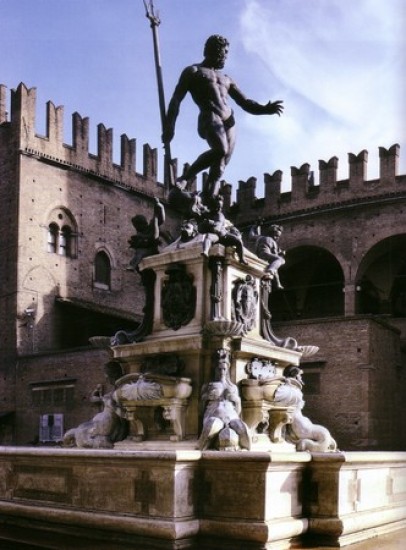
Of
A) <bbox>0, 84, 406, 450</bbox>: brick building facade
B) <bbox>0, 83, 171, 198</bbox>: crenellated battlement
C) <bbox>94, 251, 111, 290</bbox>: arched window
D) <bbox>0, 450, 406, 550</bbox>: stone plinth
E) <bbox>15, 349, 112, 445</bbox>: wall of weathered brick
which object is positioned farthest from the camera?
<bbox>94, 251, 111, 290</bbox>: arched window

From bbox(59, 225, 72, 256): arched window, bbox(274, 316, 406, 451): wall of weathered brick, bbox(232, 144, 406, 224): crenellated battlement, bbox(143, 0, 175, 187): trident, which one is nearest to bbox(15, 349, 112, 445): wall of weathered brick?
bbox(59, 225, 72, 256): arched window

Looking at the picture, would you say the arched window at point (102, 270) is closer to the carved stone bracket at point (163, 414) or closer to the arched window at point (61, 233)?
the arched window at point (61, 233)

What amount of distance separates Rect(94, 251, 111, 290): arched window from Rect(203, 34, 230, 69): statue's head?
21.5 metres

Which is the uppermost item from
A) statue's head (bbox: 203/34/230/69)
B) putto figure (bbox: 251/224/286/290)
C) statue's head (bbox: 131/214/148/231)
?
statue's head (bbox: 203/34/230/69)

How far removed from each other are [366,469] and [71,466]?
234 cm

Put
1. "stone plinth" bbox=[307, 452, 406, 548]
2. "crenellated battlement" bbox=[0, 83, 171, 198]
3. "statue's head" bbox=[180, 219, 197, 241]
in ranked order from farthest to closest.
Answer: "crenellated battlement" bbox=[0, 83, 171, 198] → "statue's head" bbox=[180, 219, 197, 241] → "stone plinth" bbox=[307, 452, 406, 548]

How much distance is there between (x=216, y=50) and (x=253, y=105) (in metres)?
0.72

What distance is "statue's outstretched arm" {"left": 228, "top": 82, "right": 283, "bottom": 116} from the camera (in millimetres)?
9062

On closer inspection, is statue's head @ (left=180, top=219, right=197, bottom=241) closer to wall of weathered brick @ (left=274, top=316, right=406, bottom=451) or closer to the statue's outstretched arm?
the statue's outstretched arm

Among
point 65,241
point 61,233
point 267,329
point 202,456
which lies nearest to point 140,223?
point 267,329

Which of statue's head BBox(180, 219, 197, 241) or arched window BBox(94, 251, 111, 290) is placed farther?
arched window BBox(94, 251, 111, 290)

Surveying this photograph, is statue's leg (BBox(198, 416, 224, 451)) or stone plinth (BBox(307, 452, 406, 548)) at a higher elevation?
statue's leg (BBox(198, 416, 224, 451))

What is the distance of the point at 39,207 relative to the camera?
28.4m

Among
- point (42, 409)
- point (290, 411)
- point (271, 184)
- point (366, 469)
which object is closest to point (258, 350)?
point (290, 411)
